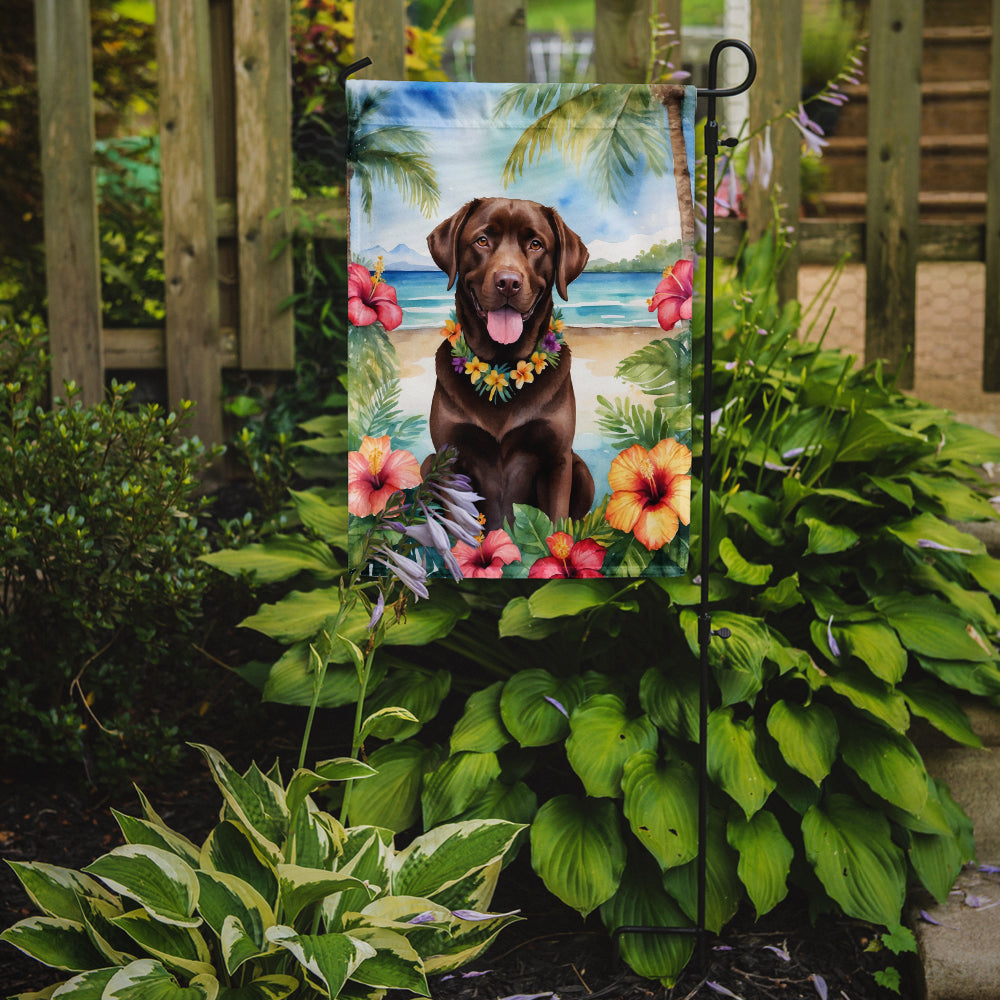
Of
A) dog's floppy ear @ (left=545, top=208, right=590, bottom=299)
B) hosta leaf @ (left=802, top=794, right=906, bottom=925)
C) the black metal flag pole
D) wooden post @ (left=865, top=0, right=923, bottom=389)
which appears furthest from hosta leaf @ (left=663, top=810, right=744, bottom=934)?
wooden post @ (left=865, top=0, right=923, bottom=389)

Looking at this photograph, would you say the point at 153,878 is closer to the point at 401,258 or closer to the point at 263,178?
the point at 401,258

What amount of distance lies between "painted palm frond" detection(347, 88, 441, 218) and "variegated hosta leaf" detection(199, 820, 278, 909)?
1.09 metres

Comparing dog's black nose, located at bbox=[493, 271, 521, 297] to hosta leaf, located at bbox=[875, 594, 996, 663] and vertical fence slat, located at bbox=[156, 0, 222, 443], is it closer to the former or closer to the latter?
hosta leaf, located at bbox=[875, 594, 996, 663]

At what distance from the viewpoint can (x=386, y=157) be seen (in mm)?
1765

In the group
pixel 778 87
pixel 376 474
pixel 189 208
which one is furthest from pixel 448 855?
pixel 778 87

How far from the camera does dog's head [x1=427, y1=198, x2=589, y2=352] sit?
5.84 ft

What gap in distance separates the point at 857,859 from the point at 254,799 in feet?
3.66

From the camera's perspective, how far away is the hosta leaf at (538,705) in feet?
6.40

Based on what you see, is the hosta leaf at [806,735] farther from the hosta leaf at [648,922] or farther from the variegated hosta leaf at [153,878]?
the variegated hosta leaf at [153,878]

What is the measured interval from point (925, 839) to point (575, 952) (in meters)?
0.73

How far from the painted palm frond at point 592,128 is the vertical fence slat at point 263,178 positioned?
165 cm

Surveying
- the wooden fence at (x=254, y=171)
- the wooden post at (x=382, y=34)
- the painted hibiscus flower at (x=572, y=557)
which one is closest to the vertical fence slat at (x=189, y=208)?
the wooden fence at (x=254, y=171)

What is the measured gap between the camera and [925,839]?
6.56 feet

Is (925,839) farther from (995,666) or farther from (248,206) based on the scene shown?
(248,206)
